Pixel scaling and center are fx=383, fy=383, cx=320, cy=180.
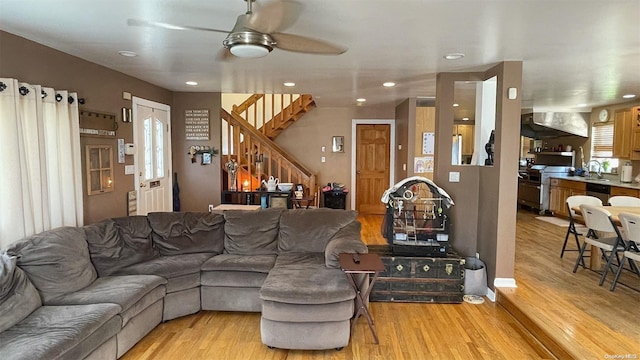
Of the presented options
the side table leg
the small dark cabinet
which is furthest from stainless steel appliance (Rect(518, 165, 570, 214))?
the side table leg

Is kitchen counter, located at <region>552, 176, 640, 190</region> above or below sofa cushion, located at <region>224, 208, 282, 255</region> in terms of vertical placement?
above

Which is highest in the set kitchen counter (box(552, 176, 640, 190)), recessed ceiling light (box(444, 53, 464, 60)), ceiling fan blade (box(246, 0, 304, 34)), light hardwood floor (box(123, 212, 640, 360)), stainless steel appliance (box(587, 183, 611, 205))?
recessed ceiling light (box(444, 53, 464, 60))

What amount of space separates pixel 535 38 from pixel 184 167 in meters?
5.14

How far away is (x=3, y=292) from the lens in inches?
93.9

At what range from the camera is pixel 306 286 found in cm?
290

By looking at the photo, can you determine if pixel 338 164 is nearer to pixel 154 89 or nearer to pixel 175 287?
pixel 154 89

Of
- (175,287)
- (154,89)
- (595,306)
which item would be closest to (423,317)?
→ (595,306)

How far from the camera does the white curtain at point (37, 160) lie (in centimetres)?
291

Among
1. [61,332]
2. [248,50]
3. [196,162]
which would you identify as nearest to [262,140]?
[196,162]

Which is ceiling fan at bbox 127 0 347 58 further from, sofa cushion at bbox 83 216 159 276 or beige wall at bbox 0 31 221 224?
sofa cushion at bbox 83 216 159 276

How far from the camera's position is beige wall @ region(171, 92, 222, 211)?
6.16m

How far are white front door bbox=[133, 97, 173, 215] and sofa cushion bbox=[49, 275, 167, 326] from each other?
2169 millimetres

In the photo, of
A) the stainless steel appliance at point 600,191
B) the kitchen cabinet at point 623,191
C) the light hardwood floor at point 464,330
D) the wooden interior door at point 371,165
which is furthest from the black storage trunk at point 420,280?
the stainless steel appliance at point 600,191

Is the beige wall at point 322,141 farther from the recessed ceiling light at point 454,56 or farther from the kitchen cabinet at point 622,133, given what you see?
the kitchen cabinet at point 622,133
